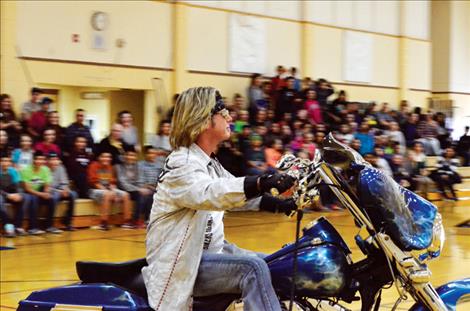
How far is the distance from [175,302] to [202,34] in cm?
1974

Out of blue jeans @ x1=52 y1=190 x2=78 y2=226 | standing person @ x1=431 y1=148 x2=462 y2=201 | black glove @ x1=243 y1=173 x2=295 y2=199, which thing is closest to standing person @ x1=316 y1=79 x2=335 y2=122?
standing person @ x1=431 y1=148 x2=462 y2=201

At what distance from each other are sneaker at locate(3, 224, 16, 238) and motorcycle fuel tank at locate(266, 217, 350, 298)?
Answer: 11.3 metres

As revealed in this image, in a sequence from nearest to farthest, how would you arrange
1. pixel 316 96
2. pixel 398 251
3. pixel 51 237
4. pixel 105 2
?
pixel 398 251 < pixel 51 237 < pixel 105 2 < pixel 316 96

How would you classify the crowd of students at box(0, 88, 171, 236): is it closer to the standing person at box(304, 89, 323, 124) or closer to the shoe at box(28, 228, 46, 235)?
the shoe at box(28, 228, 46, 235)

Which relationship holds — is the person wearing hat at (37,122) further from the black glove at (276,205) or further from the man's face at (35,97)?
the black glove at (276,205)

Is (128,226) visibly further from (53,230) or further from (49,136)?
(49,136)

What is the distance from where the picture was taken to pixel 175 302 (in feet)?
14.9

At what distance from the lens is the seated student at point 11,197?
15258 mm

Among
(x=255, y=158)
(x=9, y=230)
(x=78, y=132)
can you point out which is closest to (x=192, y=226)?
(x=9, y=230)

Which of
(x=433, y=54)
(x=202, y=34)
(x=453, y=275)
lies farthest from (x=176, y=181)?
(x=433, y=54)

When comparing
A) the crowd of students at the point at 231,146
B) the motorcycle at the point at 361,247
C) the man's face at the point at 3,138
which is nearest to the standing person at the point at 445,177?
the crowd of students at the point at 231,146

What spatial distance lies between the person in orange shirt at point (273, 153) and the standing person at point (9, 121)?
234 inches

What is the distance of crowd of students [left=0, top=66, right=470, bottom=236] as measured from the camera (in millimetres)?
15898

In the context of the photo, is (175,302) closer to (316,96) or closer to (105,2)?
(105,2)
